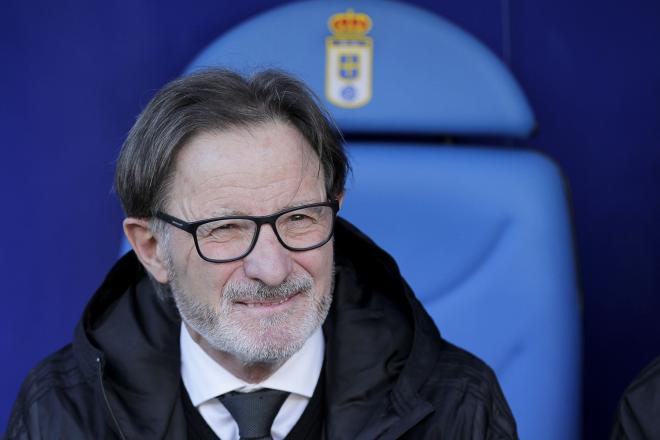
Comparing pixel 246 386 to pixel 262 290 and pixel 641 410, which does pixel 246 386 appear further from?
pixel 641 410

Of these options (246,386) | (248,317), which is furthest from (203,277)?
(246,386)

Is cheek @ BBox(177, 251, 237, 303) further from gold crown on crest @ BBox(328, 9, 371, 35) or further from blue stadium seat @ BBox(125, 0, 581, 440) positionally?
gold crown on crest @ BBox(328, 9, 371, 35)

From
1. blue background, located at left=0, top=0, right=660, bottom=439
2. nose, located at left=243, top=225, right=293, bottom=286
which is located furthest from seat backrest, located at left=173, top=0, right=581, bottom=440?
nose, located at left=243, top=225, right=293, bottom=286


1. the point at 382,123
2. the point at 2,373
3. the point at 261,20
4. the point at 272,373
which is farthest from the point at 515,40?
the point at 2,373

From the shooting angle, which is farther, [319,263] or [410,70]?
[410,70]

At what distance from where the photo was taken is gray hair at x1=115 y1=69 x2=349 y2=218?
1.61 m

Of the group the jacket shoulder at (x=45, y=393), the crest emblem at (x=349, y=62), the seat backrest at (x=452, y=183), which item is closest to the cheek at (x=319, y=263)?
the jacket shoulder at (x=45, y=393)

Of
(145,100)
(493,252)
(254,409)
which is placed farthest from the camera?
(145,100)

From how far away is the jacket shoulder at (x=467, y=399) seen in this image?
1.63m

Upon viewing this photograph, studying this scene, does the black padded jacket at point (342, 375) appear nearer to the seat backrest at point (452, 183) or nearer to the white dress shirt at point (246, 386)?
the white dress shirt at point (246, 386)

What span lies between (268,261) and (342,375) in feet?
0.80

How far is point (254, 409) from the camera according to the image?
5.38 ft

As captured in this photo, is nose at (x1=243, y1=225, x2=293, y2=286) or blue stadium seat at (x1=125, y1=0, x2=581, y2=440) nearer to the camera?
nose at (x1=243, y1=225, x2=293, y2=286)

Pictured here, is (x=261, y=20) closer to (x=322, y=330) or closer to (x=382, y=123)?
(x=382, y=123)
